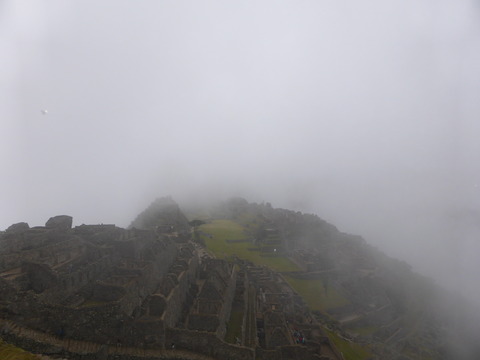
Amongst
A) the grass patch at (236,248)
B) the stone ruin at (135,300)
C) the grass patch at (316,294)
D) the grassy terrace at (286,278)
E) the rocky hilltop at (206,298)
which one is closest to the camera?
the stone ruin at (135,300)

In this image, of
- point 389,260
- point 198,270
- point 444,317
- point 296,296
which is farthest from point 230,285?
point 389,260

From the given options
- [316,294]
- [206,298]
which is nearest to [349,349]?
[316,294]

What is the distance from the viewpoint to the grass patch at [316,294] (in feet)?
157

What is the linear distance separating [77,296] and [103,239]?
15.3m

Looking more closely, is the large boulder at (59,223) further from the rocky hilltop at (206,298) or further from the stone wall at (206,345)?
the stone wall at (206,345)

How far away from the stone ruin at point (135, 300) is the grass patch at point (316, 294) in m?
5.37

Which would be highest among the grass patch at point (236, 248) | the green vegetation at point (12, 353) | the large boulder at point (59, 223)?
the large boulder at point (59, 223)

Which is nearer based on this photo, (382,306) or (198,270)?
(198,270)

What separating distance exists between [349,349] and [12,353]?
31.6 m

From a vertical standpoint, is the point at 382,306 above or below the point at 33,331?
below

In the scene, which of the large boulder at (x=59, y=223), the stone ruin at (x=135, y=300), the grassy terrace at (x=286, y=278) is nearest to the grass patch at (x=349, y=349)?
the grassy terrace at (x=286, y=278)

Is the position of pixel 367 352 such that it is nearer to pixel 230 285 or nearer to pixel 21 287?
pixel 230 285

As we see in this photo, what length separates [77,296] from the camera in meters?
24.4

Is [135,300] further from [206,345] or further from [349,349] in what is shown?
[349,349]
